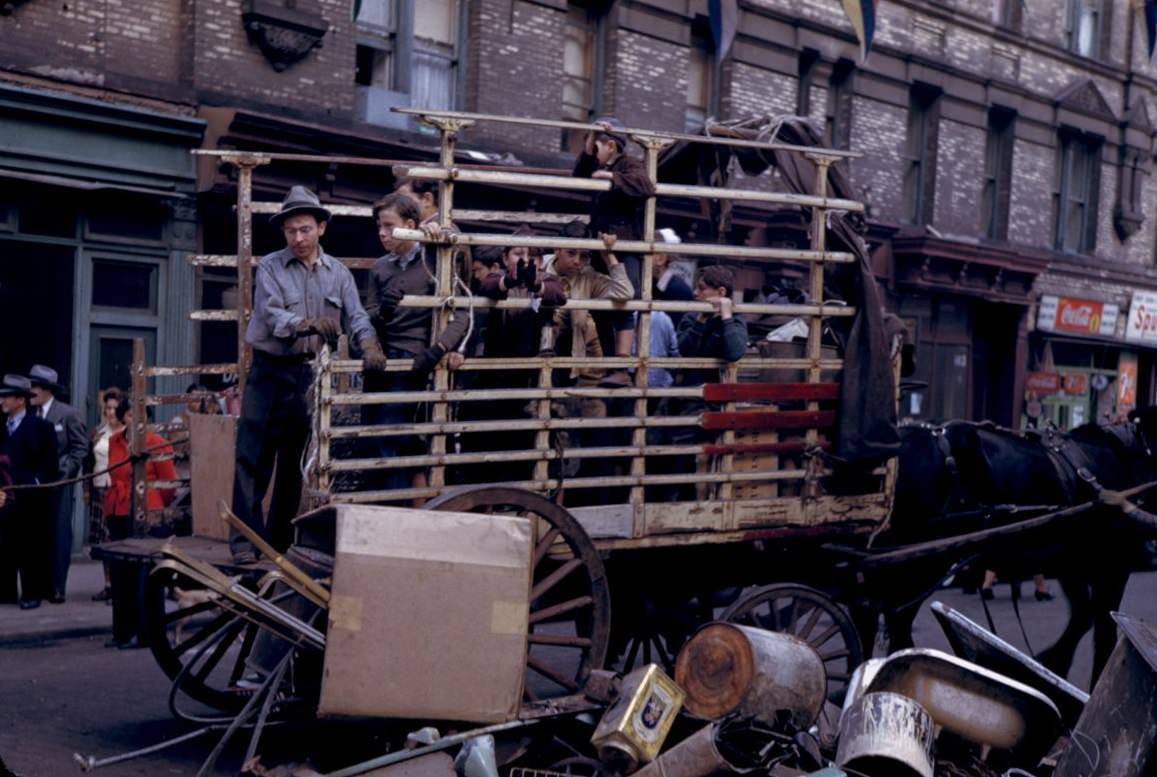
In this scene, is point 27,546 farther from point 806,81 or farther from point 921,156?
point 921,156

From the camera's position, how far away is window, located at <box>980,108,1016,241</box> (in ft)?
84.3

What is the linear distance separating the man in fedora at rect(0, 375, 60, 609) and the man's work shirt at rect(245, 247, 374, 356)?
217 inches

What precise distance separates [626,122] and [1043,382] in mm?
10720

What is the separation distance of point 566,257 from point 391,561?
8.36ft

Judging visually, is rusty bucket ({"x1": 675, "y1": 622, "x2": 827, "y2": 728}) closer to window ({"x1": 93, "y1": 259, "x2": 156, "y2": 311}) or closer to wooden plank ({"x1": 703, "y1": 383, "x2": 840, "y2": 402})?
wooden plank ({"x1": 703, "y1": 383, "x2": 840, "y2": 402})

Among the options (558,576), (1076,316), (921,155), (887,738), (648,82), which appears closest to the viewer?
(887,738)

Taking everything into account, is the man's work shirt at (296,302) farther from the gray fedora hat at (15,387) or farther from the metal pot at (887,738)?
the gray fedora hat at (15,387)

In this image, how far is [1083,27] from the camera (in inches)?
1080

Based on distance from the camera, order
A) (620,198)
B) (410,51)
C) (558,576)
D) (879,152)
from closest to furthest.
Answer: (558,576) < (620,198) < (410,51) < (879,152)

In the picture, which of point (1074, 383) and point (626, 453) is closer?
point (626, 453)

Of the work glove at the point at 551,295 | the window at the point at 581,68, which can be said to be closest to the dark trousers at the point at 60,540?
the work glove at the point at 551,295

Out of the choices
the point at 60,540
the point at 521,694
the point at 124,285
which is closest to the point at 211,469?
the point at 521,694

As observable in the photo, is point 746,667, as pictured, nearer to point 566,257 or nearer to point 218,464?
point 566,257

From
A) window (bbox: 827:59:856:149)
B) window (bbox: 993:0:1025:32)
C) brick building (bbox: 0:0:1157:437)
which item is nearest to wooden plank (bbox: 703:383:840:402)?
brick building (bbox: 0:0:1157:437)
